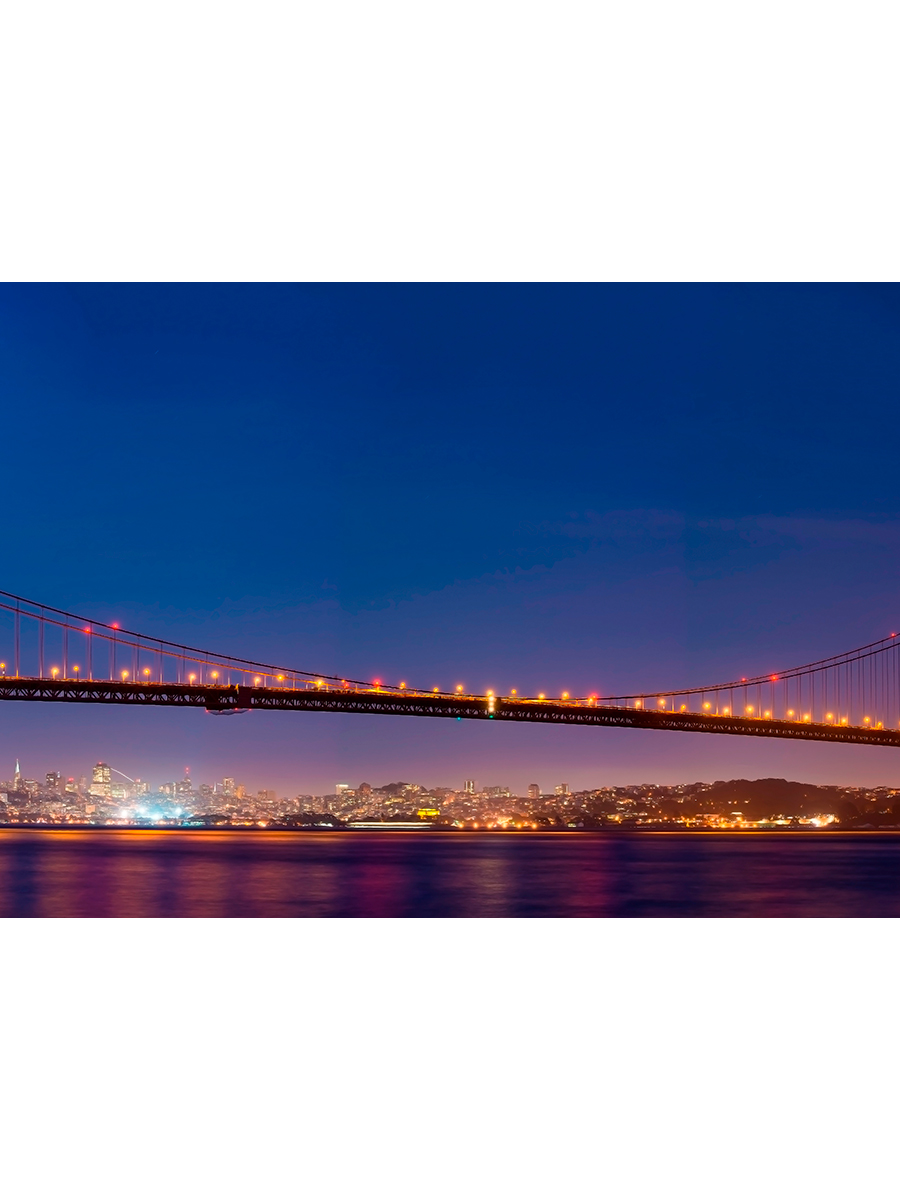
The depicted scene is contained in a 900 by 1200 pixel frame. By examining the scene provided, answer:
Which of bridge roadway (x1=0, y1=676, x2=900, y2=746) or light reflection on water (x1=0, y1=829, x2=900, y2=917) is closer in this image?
light reflection on water (x1=0, y1=829, x2=900, y2=917)

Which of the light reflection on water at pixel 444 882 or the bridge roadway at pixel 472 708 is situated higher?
the bridge roadway at pixel 472 708

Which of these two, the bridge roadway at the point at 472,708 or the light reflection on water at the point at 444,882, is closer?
the light reflection on water at the point at 444,882

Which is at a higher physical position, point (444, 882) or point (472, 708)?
point (472, 708)

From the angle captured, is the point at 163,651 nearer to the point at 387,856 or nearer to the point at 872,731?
the point at 387,856

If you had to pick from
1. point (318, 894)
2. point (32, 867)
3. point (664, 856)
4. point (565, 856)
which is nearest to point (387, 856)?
point (565, 856)

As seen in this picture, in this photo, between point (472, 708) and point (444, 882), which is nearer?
point (444, 882)
